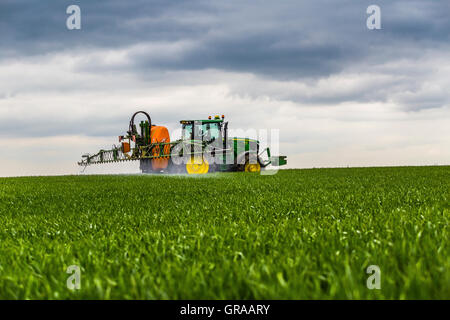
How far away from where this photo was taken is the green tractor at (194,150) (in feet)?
73.1

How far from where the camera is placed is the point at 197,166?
74.5 ft

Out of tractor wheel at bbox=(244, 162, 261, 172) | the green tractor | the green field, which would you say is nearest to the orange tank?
the green tractor

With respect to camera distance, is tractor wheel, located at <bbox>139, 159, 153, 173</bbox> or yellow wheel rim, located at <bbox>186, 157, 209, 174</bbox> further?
tractor wheel, located at <bbox>139, 159, 153, 173</bbox>

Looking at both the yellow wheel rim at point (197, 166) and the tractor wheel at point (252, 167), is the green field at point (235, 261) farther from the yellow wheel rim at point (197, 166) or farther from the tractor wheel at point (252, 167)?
the tractor wheel at point (252, 167)

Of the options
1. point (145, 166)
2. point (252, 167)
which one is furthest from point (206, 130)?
point (145, 166)

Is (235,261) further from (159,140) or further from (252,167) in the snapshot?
(159,140)

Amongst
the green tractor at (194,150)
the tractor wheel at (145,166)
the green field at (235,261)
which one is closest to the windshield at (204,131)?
the green tractor at (194,150)

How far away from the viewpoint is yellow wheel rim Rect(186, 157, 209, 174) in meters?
22.4

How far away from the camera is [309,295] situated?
184 cm

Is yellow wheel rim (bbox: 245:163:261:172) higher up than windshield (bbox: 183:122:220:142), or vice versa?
windshield (bbox: 183:122:220:142)

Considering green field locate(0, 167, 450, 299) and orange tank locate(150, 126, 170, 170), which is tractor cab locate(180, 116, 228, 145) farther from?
green field locate(0, 167, 450, 299)
